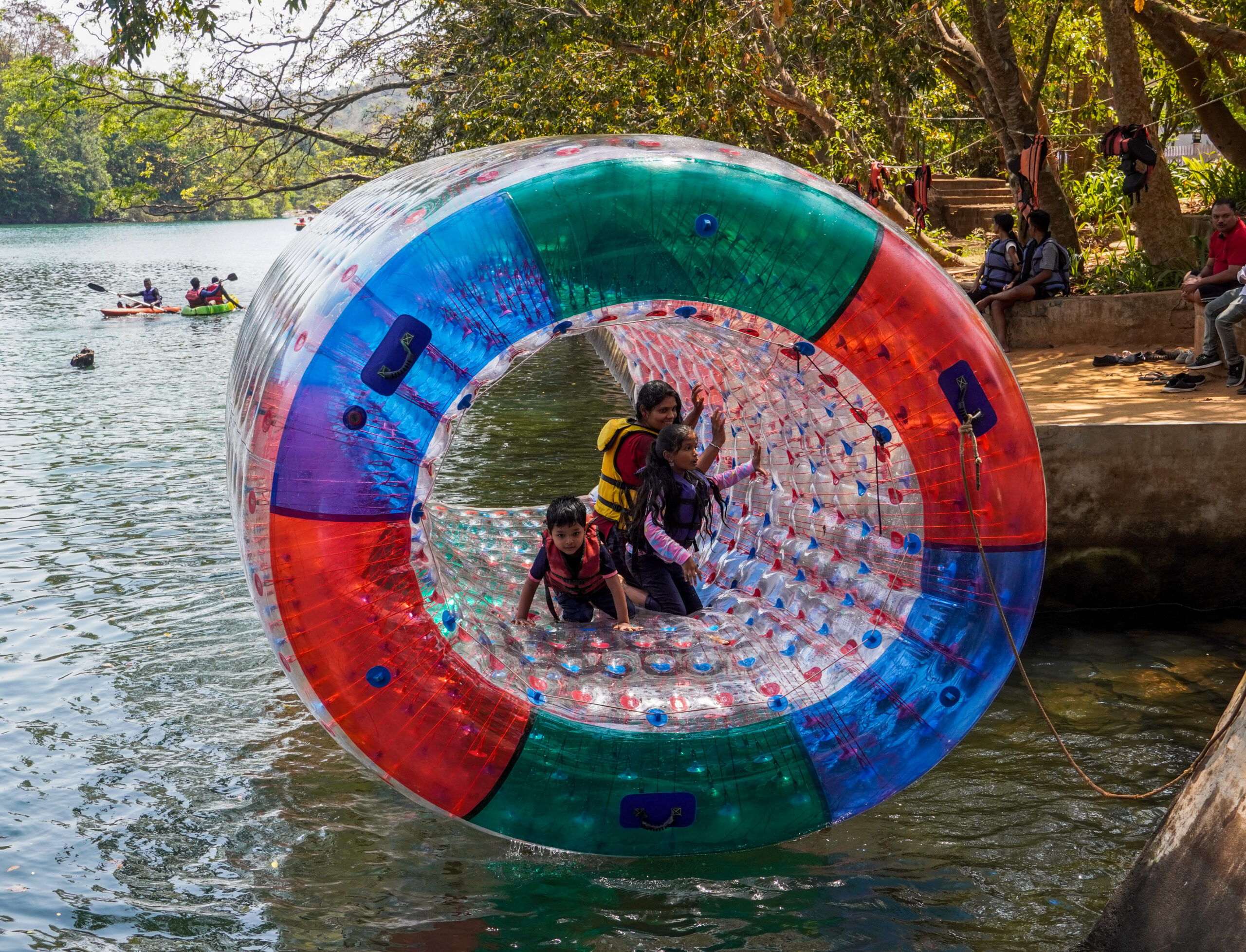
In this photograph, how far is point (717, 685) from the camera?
16.3 feet

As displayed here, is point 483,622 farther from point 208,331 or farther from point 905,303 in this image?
point 208,331

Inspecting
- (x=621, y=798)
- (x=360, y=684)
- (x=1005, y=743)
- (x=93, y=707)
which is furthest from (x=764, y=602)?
(x=93, y=707)

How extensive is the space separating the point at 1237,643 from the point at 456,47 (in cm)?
1537

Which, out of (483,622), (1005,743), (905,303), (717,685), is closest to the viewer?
(905,303)

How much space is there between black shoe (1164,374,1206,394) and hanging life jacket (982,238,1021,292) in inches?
116

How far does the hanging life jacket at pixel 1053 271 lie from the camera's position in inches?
452

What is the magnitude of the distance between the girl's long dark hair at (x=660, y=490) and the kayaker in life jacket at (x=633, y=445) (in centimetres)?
6

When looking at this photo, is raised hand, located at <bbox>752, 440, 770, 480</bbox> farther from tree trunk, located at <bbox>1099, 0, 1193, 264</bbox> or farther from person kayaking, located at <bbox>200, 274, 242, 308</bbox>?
person kayaking, located at <bbox>200, 274, 242, 308</bbox>

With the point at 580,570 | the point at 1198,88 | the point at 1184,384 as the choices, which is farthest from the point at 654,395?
the point at 1198,88

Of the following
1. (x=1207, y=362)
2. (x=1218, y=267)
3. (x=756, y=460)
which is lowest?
(x=756, y=460)

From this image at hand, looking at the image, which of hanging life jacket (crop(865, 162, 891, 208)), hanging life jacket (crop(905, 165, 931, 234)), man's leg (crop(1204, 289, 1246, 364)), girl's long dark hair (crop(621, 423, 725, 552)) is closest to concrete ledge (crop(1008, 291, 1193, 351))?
man's leg (crop(1204, 289, 1246, 364))

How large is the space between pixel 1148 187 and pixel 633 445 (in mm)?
8549

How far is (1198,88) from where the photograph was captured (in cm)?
1419

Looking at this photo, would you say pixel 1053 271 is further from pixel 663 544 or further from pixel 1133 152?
pixel 663 544
